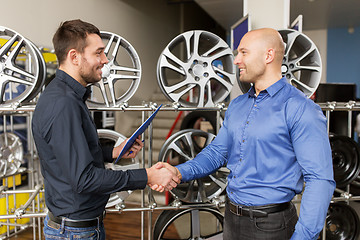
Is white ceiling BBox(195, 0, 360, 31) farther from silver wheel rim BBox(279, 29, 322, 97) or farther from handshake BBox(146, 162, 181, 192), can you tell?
handshake BBox(146, 162, 181, 192)

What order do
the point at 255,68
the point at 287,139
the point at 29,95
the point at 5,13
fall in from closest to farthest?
the point at 287,139
the point at 255,68
the point at 29,95
the point at 5,13

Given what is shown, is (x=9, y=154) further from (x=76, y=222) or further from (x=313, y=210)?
(x=313, y=210)

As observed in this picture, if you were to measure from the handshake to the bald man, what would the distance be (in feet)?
0.97

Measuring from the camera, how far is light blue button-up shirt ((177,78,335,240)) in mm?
1267

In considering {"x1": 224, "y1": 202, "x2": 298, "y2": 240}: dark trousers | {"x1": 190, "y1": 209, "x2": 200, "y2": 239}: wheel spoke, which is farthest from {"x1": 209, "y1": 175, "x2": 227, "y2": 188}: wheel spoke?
{"x1": 224, "y1": 202, "x2": 298, "y2": 240}: dark trousers

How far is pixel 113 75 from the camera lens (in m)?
1.99

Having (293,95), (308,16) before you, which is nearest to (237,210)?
(293,95)

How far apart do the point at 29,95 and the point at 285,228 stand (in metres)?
1.61

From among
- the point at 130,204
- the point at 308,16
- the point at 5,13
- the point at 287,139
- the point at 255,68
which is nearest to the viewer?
the point at 287,139

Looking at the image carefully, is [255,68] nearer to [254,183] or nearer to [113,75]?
[254,183]

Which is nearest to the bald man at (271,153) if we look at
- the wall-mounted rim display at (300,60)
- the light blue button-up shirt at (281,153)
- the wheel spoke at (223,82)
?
the light blue button-up shirt at (281,153)

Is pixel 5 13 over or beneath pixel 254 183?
over

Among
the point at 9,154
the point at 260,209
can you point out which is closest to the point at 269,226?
the point at 260,209

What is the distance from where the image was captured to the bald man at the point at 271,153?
51.1 inches
